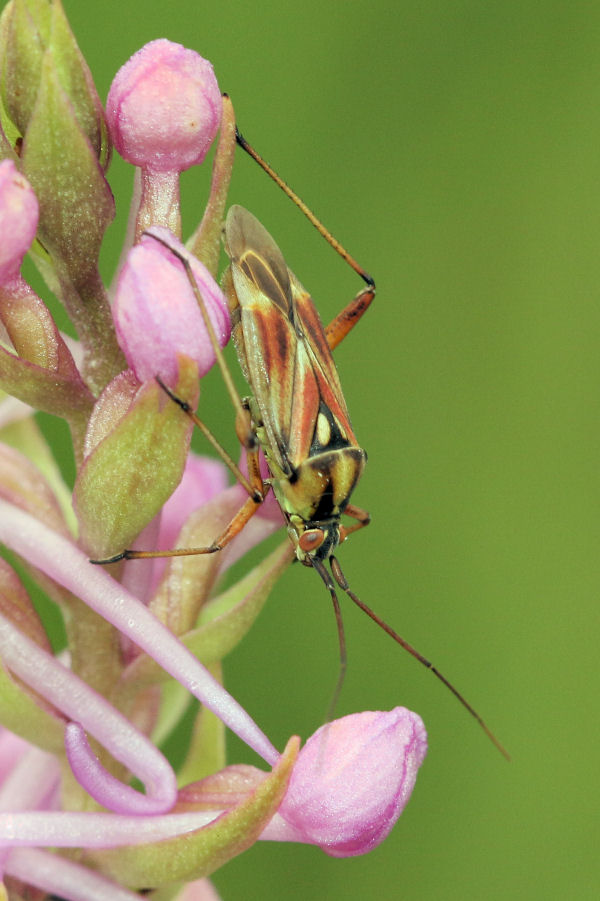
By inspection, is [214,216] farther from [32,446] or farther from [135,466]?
[32,446]

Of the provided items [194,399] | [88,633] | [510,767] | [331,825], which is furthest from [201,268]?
[510,767]

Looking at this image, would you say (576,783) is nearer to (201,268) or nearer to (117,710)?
(117,710)

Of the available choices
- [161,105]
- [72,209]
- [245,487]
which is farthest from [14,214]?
[245,487]

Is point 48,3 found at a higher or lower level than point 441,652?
higher

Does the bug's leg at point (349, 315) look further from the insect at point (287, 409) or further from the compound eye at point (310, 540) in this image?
the compound eye at point (310, 540)

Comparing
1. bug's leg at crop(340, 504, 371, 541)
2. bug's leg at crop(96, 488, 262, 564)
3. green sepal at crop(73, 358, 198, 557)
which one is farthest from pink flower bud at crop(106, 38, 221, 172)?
bug's leg at crop(340, 504, 371, 541)

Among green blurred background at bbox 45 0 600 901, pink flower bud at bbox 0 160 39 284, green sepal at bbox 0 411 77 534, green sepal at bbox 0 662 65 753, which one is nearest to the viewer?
pink flower bud at bbox 0 160 39 284

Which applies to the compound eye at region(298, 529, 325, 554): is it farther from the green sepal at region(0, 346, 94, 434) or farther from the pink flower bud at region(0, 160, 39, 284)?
the pink flower bud at region(0, 160, 39, 284)

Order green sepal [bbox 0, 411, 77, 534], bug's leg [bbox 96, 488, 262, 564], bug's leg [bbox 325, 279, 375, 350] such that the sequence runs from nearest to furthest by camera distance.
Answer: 1. bug's leg [bbox 96, 488, 262, 564]
2. green sepal [bbox 0, 411, 77, 534]
3. bug's leg [bbox 325, 279, 375, 350]
